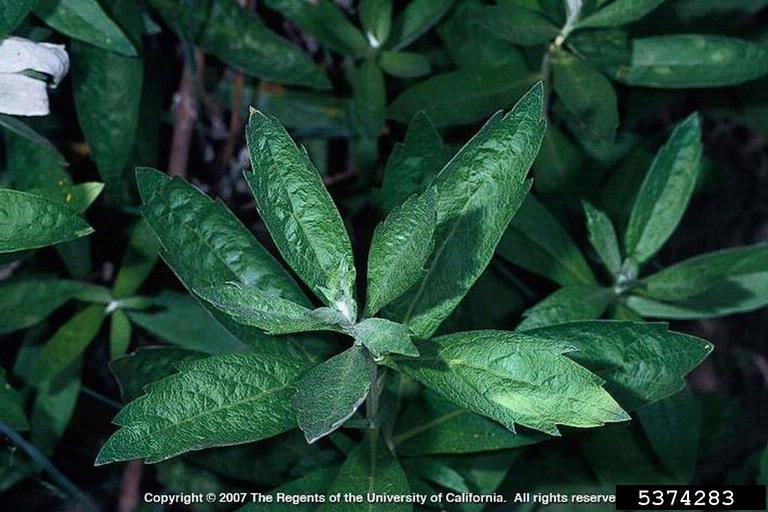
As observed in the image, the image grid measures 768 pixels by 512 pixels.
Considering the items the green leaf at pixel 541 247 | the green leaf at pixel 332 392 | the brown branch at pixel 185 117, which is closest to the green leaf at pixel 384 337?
the green leaf at pixel 332 392

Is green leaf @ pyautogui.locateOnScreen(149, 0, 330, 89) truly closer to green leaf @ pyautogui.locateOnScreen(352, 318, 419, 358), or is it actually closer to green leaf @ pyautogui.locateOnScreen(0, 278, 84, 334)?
green leaf @ pyautogui.locateOnScreen(0, 278, 84, 334)

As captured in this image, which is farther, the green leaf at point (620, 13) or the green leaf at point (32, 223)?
the green leaf at point (620, 13)

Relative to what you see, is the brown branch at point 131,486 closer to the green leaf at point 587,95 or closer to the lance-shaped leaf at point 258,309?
the lance-shaped leaf at point 258,309

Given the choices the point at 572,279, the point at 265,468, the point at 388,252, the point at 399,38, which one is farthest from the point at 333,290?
the point at 399,38

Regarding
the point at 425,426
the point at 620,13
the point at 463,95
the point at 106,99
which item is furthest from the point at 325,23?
the point at 425,426

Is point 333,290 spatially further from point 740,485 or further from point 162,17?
point 740,485

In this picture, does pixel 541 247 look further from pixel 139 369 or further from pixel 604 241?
pixel 139 369
